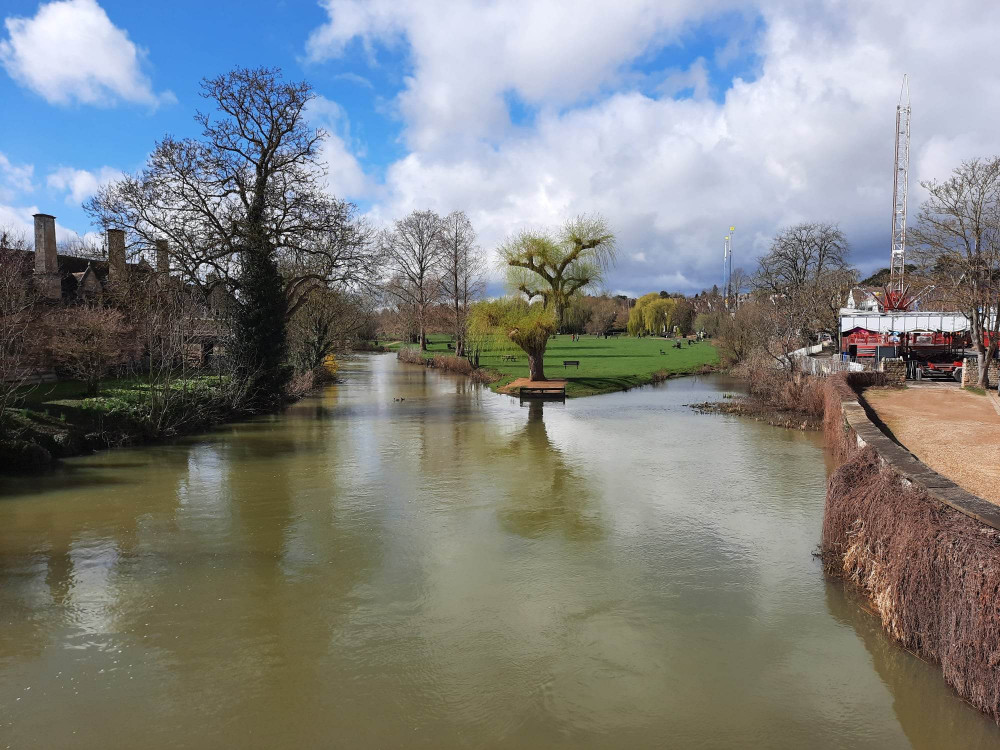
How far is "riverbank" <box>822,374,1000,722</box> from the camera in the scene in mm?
5098

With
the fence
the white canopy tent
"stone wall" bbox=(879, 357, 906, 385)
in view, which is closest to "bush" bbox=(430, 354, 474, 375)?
the fence

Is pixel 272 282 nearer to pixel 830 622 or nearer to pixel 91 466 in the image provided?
pixel 91 466

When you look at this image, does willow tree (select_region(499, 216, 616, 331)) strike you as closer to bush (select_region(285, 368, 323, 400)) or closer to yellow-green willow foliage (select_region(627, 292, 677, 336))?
bush (select_region(285, 368, 323, 400))

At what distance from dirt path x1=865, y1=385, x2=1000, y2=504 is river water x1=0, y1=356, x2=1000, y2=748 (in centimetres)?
208

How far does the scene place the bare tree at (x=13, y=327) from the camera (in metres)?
14.0

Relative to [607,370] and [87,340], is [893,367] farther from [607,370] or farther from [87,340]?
[87,340]

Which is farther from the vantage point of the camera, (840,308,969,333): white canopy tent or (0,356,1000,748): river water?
(840,308,969,333): white canopy tent

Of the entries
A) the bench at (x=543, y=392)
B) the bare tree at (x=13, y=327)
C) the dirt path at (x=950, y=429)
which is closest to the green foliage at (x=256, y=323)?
the bare tree at (x=13, y=327)

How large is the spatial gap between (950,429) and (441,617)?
11.4m

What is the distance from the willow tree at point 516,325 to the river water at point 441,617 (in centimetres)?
1568

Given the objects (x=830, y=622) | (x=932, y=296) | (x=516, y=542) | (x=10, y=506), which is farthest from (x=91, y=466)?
(x=932, y=296)

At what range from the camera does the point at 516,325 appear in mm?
29812

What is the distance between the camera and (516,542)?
9719 millimetres

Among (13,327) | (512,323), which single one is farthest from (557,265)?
(13,327)
